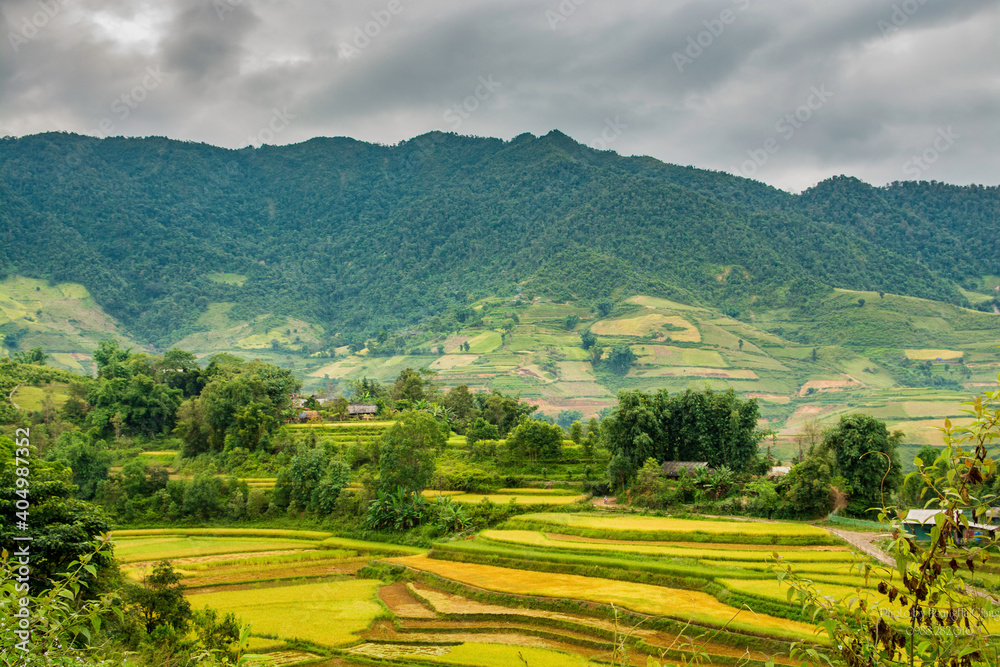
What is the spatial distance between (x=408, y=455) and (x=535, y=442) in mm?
10199

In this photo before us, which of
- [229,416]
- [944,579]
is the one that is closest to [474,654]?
[944,579]

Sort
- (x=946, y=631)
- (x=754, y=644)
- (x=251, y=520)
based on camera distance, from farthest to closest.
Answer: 1. (x=251, y=520)
2. (x=754, y=644)
3. (x=946, y=631)

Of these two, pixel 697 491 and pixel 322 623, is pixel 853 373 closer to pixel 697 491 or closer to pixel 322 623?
pixel 697 491

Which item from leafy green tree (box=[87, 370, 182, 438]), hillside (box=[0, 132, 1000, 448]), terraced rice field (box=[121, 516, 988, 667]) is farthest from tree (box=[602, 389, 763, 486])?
hillside (box=[0, 132, 1000, 448])

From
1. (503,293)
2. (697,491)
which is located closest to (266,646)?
(697,491)

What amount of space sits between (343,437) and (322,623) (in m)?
28.6

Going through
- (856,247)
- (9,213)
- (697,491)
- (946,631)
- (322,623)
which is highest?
(9,213)

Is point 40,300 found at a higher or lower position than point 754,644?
higher

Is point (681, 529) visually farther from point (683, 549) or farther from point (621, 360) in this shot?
point (621, 360)

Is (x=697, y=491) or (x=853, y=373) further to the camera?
(x=853, y=373)

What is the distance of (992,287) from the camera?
579ft

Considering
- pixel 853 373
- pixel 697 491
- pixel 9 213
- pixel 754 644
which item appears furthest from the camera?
pixel 9 213

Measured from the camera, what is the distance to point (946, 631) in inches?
148

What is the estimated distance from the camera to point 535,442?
1811 inches
